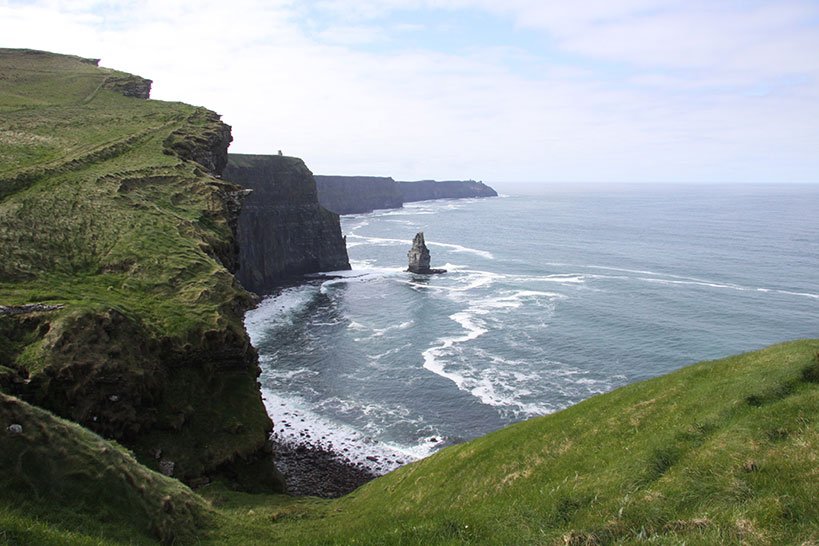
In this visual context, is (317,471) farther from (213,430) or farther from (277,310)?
(277,310)

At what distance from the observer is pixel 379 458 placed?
166 feet

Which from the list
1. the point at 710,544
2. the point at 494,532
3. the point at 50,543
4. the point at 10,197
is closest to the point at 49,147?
the point at 10,197

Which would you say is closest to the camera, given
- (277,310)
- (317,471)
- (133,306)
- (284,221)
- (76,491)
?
(76,491)

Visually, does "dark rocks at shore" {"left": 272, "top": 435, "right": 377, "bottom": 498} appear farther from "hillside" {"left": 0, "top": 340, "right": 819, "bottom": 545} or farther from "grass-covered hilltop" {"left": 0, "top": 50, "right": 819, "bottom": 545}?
"hillside" {"left": 0, "top": 340, "right": 819, "bottom": 545}

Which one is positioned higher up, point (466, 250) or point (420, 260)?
point (466, 250)

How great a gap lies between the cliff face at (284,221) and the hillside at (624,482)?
323ft

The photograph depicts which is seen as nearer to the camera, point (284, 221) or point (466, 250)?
point (284, 221)

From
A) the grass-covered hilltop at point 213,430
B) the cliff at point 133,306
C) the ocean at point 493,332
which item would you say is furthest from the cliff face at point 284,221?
the grass-covered hilltop at point 213,430

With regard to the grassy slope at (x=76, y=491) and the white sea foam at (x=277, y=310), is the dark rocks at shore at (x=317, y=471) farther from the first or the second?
the white sea foam at (x=277, y=310)

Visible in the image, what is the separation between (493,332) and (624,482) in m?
65.8

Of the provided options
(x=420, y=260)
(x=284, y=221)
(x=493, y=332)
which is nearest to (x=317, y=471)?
(x=493, y=332)

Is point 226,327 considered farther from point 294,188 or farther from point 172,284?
point 294,188

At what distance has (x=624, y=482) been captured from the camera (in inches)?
699

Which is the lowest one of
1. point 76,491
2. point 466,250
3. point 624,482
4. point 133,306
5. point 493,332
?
point 493,332
